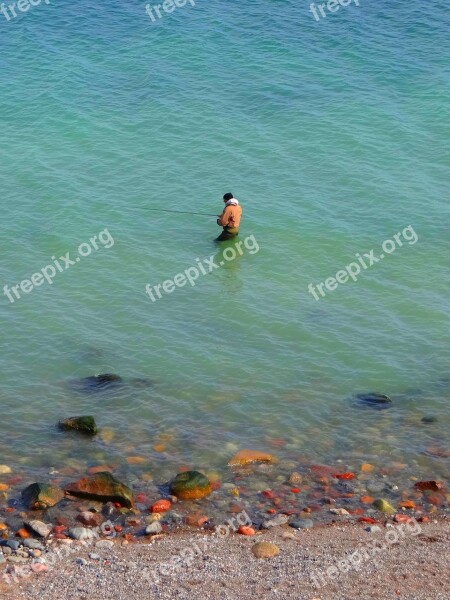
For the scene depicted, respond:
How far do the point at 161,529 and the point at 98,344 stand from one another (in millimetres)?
7739

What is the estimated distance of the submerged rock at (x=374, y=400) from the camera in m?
23.0

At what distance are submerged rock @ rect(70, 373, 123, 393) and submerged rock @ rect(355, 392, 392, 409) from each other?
579 centimetres

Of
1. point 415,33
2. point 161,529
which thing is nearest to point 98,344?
point 161,529

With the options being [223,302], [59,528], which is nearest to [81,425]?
[59,528]

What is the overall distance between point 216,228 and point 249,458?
37.9ft

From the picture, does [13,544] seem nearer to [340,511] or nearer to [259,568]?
[259,568]

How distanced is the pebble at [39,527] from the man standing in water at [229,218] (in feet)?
44.2

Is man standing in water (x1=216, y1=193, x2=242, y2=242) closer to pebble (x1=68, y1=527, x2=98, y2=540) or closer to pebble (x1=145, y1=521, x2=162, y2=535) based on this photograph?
pebble (x1=145, y1=521, x2=162, y2=535)

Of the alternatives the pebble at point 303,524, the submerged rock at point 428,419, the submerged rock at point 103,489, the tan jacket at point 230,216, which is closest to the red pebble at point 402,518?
the pebble at point 303,524

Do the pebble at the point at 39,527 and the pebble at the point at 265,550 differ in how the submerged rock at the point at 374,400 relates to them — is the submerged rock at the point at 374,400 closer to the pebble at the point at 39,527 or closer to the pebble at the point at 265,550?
the pebble at the point at 265,550

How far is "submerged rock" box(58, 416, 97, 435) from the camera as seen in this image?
21.4 m

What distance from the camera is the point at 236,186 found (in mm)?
33438

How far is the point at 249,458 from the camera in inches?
820

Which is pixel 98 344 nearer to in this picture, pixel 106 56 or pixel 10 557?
pixel 10 557
